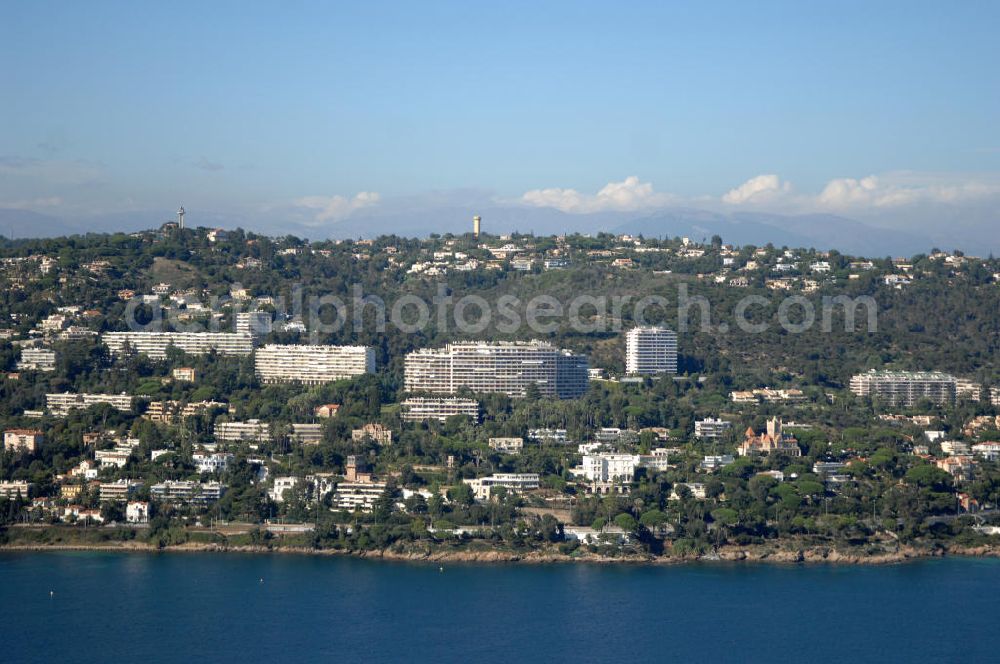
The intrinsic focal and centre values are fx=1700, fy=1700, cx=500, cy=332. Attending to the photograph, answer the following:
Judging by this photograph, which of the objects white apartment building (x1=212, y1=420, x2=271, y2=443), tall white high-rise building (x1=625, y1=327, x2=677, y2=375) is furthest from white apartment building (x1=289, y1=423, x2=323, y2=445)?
tall white high-rise building (x1=625, y1=327, x2=677, y2=375)

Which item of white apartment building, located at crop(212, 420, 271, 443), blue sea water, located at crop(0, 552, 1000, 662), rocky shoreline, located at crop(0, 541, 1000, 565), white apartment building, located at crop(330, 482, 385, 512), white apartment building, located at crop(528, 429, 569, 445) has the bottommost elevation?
blue sea water, located at crop(0, 552, 1000, 662)

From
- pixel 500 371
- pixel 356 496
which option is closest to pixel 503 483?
pixel 356 496

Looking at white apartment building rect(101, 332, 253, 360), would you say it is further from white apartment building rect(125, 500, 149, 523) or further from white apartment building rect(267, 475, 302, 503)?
white apartment building rect(125, 500, 149, 523)

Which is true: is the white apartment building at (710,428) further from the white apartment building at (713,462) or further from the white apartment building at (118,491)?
the white apartment building at (118,491)

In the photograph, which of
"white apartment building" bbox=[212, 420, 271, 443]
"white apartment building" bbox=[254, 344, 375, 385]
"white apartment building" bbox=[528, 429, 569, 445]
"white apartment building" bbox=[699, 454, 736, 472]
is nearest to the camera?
"white apartment building" bbox=[699, 454, 736, 472]

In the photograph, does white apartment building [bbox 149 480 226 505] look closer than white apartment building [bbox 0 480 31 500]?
Yes

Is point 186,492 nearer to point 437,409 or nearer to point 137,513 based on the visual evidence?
point 137,513

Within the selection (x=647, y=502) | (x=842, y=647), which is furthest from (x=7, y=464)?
(x=842, y=647)
